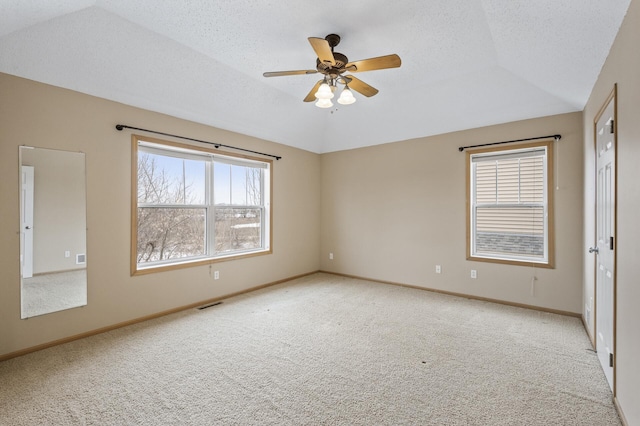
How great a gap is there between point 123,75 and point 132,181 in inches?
44.1

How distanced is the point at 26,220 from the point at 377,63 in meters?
3.45

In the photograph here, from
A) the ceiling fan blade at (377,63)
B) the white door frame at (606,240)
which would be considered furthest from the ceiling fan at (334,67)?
the white door frame at (606,240)

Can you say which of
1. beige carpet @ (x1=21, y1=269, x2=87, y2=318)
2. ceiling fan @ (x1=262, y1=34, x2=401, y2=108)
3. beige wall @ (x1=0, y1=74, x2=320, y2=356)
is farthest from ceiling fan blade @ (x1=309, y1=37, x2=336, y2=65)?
beige carpet @ (x1=21, y1=269, x2=87, y2=318)

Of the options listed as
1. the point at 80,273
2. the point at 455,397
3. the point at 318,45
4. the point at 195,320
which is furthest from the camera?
the point at 195,320

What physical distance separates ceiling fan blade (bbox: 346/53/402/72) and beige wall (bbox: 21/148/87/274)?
113 inches

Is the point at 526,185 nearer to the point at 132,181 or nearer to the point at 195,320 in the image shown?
the point at 195,320

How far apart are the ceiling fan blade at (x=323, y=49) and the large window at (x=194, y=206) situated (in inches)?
91.4

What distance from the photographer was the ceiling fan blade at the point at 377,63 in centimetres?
246

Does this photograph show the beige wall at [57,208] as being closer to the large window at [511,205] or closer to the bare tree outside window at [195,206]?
the bare tree outside window at [195,206]

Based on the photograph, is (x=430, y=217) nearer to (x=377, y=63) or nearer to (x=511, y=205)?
(x=511, y=205)

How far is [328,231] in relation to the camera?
6094 mm

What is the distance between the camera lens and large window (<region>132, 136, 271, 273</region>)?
12.2ft

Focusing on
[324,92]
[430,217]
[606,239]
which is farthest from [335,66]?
[430,217]

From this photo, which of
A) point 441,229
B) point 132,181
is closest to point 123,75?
point 132,181
